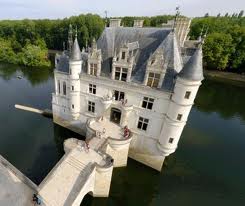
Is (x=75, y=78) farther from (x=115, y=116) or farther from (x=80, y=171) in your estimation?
(x=80, y=171)

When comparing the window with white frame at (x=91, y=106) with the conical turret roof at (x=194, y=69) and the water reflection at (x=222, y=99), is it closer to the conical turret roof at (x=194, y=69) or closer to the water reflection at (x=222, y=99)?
the conical turret roof at (x=194, y=69)

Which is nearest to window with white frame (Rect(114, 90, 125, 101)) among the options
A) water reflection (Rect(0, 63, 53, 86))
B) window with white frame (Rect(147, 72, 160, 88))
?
window with white frame (Rect(147, 72, 160, 88))

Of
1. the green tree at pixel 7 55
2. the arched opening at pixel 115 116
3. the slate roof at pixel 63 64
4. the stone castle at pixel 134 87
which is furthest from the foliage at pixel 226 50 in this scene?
the green tree at pixel 7 55

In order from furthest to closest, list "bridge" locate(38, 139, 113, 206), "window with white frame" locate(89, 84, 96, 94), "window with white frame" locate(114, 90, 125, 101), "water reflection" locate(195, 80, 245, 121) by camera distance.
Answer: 1. "water reflection" locate(195, 80, 245, 121)
2. "window with white frame" locate(89, 84, 96, 94)
3. "window with white frame" locate(114, 90, 125, 101)
4. "bridge" locate(38, 139, 113, 206)

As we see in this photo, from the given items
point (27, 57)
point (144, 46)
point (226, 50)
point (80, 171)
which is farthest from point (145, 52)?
point (226, 50)

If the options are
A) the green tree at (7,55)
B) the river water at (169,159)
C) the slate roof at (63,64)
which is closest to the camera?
the river water at (169,159)

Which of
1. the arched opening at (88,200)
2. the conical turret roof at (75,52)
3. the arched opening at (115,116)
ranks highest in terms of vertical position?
the conical turret roof at (75,52)

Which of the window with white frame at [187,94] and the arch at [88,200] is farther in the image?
the arch at [88,200]

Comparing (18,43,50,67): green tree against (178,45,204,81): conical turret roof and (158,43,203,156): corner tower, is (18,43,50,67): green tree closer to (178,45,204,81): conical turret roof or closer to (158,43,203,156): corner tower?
(158,43,203,156): corner tower
